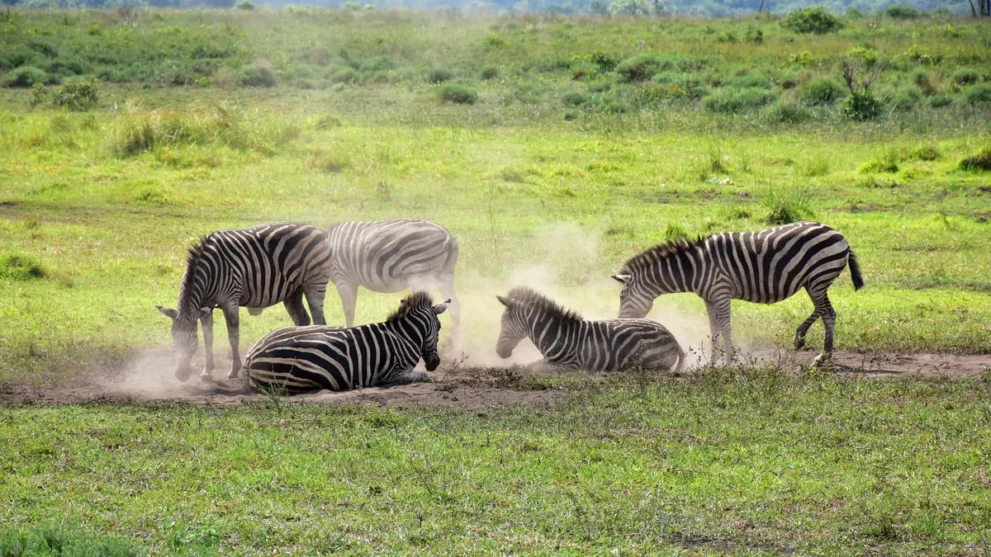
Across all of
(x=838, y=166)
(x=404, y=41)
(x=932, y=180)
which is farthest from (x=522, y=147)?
(x=404, y=41)

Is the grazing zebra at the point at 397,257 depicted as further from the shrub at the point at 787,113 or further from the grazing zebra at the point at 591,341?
the shrub at the point at 787,113

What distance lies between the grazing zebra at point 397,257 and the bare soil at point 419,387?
1494 mm

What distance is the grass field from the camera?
6906mm

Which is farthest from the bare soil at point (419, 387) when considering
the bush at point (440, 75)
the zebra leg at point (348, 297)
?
the bush at point (440, 75)

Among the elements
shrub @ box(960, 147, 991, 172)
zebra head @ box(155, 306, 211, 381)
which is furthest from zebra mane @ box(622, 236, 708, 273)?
shrub @ box(960, 147, 991, 172)

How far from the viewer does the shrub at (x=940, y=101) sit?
3441 cm

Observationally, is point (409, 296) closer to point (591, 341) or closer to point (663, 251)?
point (591, 341)

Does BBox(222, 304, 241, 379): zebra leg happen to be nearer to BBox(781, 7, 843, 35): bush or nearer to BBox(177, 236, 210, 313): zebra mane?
BBox(177, 236, 210, 313): zebra mane

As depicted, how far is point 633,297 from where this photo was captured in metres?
12.7

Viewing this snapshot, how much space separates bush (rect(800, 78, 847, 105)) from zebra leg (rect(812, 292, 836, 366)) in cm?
2370

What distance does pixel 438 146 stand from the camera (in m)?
27.2

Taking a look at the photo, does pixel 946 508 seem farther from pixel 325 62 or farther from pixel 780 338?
pixel 325 62

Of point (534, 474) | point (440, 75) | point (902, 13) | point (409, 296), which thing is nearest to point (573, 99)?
point (440, 75)

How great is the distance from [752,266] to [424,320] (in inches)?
142
